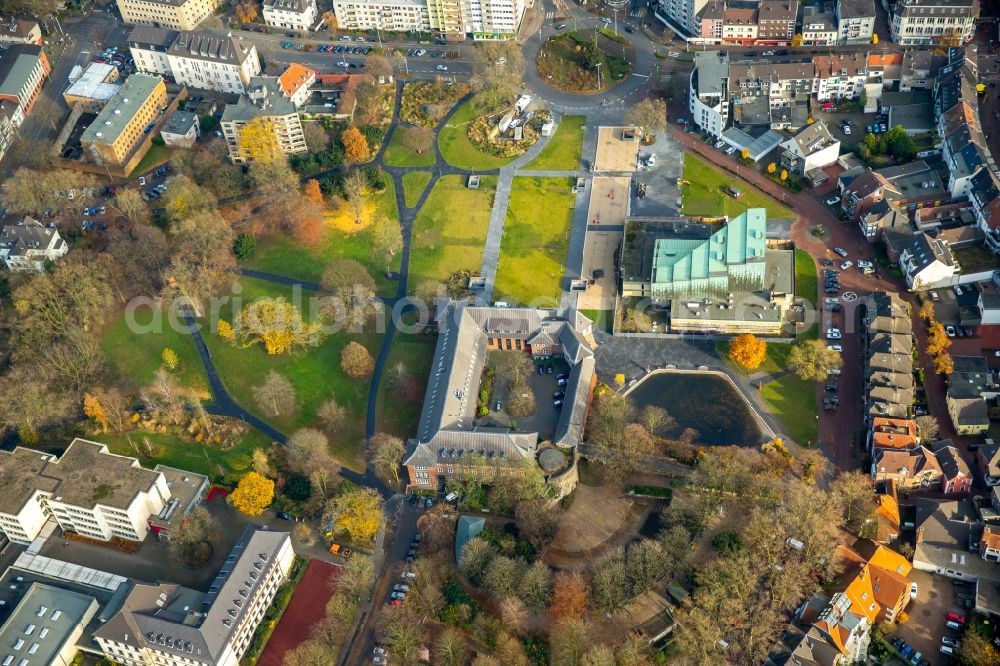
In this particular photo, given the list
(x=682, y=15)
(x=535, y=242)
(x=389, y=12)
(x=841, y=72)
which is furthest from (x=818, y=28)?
(x=389, y=12)

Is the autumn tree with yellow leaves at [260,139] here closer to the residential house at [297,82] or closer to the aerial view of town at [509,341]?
the aerial view of town at [509,341]

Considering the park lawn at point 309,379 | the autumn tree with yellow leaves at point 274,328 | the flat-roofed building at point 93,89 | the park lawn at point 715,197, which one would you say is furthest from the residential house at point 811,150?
the flat-roofed building at point 93,89

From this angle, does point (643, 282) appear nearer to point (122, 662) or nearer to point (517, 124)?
point (517, 124)

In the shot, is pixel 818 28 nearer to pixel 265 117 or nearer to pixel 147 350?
pixel 265 117

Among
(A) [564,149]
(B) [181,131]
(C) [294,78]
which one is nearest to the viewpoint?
(A) [564,149]

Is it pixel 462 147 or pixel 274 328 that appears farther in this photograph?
pixel 462 147

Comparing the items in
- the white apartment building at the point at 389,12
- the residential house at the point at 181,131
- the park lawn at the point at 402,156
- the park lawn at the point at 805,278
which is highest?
the white apartment building at the point at 389,12

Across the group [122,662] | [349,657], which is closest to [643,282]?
[349,657]
